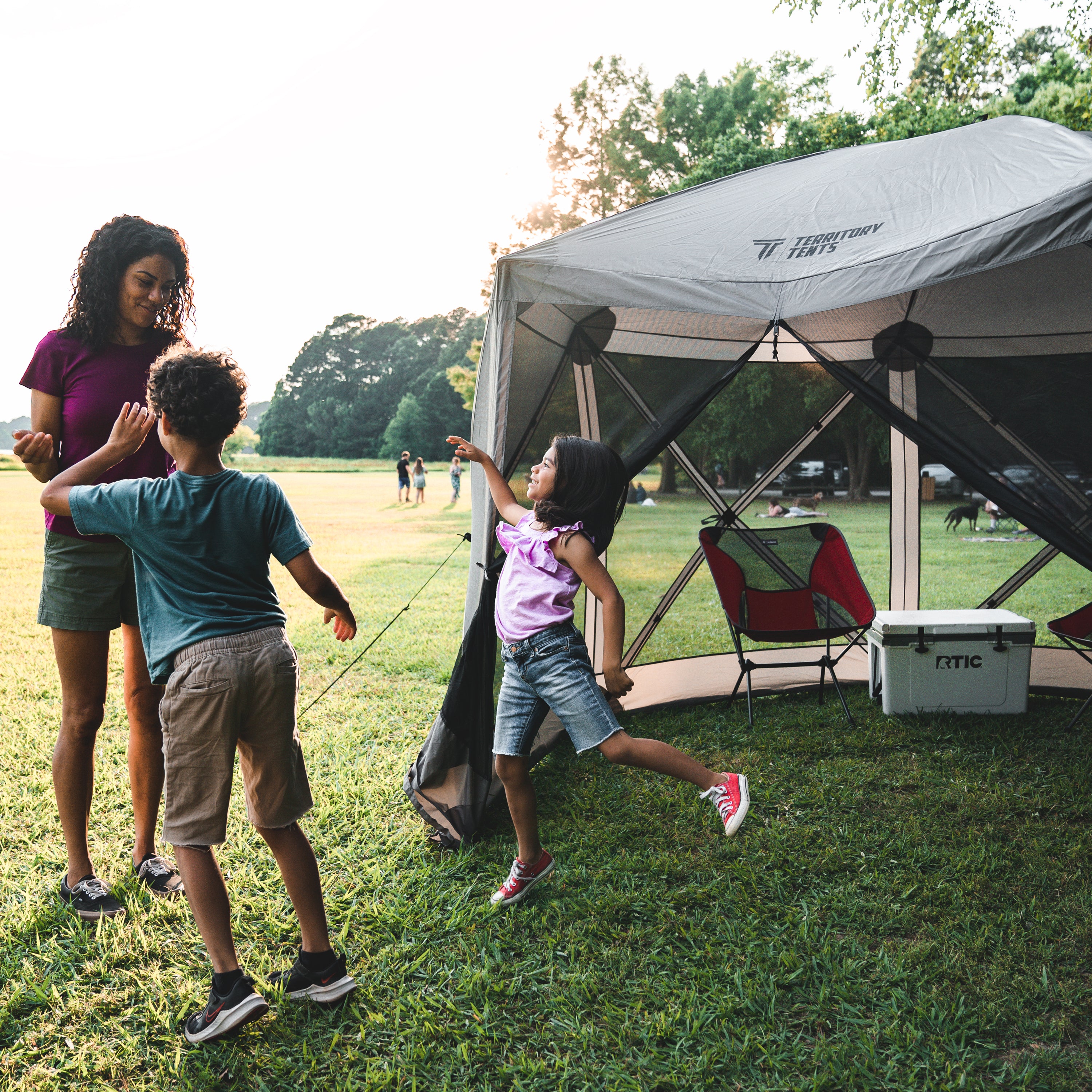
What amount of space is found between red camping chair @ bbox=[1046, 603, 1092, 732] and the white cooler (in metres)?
0.15

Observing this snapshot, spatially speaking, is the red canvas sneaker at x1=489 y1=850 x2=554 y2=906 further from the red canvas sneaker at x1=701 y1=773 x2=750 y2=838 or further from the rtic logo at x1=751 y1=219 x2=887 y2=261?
the rtic logo at x1=751 y1=219 x2=887 y2=261

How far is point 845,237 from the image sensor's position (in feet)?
10.8

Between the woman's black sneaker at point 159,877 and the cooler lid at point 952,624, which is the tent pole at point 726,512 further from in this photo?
the woman's black sneaker at point 159,877

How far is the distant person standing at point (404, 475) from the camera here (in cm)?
2269

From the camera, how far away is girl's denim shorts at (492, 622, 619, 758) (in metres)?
2.59

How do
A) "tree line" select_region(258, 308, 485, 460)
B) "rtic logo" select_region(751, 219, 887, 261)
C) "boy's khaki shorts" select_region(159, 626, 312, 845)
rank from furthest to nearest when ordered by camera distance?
"tree line" select_region(258, 308, 485, 460)
"rtic logo" select_region(751, 219, 887, 261)
"boy's khaki shorts" select_region(159, 626, 312, 845)

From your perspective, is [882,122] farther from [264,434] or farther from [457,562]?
[264,434]

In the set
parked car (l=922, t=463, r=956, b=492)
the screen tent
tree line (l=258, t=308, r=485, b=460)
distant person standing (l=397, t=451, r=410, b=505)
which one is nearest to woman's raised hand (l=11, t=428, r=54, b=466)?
the screen tent

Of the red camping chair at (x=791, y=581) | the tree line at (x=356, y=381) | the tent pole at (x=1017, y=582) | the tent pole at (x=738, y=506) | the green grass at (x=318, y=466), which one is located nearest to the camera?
the red camping chair at (x=791, y=581)

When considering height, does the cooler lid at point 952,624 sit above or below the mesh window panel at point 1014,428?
below

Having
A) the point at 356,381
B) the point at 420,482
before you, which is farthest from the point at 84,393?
the point at 356,381

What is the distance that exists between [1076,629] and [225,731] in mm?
4529

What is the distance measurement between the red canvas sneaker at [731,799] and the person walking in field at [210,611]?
1.26 meters

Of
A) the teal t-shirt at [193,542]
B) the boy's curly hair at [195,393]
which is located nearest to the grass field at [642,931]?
the teal t-shirt at [193,542]
